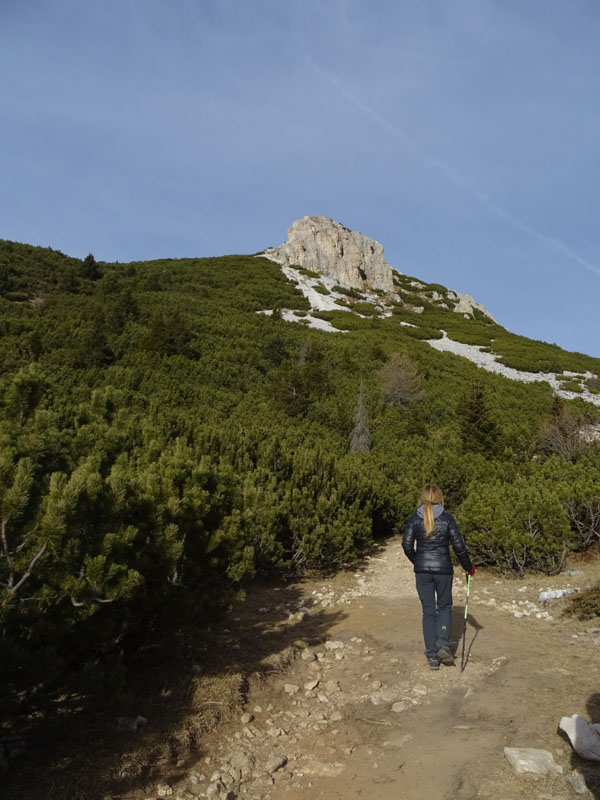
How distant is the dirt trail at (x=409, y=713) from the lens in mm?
2736

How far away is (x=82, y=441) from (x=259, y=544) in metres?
3.41

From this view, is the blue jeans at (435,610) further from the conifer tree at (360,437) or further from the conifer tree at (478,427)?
the conifer tree at (360,437)

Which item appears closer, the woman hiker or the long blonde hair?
the woman hiker

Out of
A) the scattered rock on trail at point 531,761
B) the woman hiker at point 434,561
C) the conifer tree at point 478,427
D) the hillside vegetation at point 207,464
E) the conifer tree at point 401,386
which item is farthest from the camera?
the conifer tree at point 401,386

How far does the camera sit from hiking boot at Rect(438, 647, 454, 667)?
4258 mm

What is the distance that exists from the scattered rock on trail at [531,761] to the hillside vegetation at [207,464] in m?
2.26

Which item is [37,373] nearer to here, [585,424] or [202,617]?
[202,617]

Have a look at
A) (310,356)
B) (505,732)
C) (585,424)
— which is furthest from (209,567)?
(310,356)

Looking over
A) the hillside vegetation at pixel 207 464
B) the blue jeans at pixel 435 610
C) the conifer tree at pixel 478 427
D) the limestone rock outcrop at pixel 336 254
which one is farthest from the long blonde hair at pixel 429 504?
the limestone rock outcrop at pixel 336 254

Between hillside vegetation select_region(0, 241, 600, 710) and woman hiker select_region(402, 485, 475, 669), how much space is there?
151 centimetres

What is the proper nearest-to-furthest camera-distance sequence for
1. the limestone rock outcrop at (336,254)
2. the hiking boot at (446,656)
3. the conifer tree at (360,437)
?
the hiking boot at (446,656), the conifer tree at (360,437), the limestone rock outcrop at (336,254)

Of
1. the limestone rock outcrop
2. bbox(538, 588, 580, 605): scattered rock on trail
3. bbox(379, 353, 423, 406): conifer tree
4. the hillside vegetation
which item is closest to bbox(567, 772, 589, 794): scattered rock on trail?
the hillside vegetation

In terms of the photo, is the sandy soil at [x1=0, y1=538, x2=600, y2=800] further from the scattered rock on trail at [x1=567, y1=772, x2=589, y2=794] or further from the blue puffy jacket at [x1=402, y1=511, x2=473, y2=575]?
the blue puffy jacket at [x1=402, y1=511, x2=473, y2=575]

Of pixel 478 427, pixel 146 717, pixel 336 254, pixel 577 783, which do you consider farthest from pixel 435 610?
pixel 336 254
